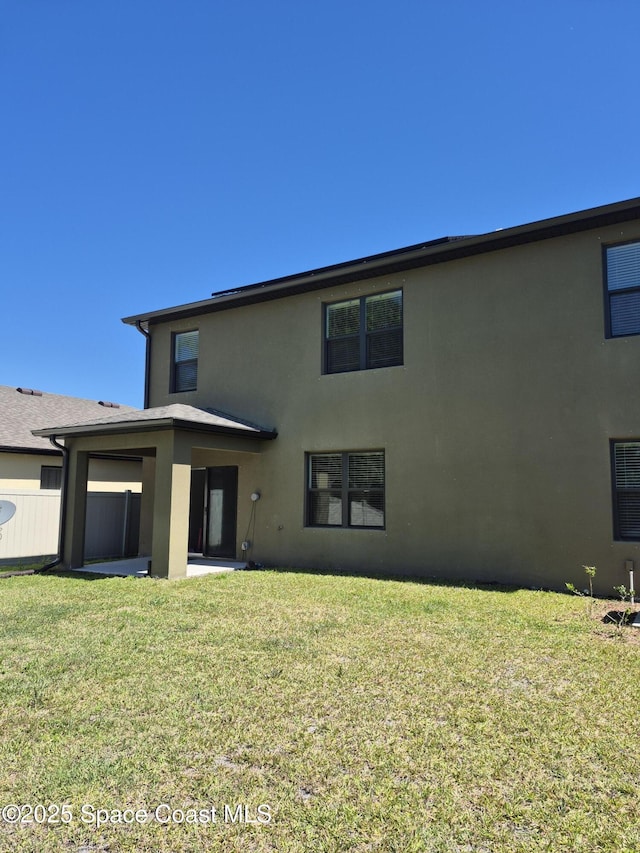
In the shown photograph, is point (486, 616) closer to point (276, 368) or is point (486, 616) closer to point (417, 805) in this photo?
point (417, 805)

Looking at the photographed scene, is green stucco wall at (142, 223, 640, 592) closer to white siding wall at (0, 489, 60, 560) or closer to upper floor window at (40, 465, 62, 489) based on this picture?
white siding wall at (0, 489, 60, 560)

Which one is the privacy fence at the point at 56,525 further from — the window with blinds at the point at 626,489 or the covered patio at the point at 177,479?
the window with blinds at the point at 626,489

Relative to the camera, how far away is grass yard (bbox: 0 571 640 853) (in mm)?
2574

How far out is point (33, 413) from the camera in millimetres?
16969

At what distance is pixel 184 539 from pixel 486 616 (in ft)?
18.4

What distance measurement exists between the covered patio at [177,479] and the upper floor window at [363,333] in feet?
7.79

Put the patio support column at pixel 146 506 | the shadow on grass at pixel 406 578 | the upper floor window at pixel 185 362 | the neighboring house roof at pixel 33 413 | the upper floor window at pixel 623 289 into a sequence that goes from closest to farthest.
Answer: the upper floor window at pixel 623 289
the shadow on grass at pixel 406 578
the upper floor window at pixel 185 362
the patio support column at pixel 146 506
the neighboring house roof at pixel 33 413

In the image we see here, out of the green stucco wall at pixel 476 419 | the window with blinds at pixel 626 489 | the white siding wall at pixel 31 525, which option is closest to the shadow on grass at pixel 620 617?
the green stucco wall at pixel 476 419

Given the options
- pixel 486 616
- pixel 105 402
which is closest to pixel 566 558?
pixel 486 616

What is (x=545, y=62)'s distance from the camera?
32.2 ft

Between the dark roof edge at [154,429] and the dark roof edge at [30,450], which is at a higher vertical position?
the dark roof edge at [154,429]

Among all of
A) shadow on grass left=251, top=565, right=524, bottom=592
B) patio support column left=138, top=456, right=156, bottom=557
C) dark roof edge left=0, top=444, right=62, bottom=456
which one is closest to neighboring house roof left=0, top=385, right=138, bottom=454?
dark roof edge left=0, top=444, right=62, bottom=456

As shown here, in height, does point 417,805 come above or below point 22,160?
below

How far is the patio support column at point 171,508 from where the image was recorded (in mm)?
9773
